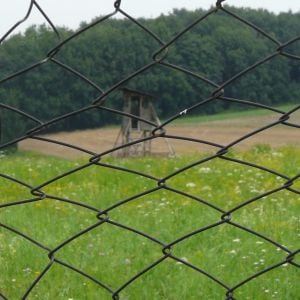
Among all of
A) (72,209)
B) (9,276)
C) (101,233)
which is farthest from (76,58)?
(72,209)

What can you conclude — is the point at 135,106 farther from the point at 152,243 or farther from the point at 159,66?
the point at 159,66

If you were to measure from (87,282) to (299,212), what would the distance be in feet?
5.60

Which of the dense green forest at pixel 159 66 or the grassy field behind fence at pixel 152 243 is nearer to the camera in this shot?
the dense green forest at pixel 159 66

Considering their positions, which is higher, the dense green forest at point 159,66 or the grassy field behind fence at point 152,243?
the dense green forest at point 159,66

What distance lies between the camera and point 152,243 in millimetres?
4070

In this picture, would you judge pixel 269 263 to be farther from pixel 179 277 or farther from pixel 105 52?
pixel 105 52

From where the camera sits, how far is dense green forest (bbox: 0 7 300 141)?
1.94 m

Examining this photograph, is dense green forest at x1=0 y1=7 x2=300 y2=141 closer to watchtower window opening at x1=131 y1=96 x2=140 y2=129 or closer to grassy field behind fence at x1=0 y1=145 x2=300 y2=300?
grassy field behind fence at x1=0 y1=145 x2=300 y2=300

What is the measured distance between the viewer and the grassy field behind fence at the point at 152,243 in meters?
3.36

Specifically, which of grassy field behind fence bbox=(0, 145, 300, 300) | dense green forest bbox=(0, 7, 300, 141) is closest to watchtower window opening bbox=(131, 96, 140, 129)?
grassy field behind fence bbox=(0, 145, 300, 300)

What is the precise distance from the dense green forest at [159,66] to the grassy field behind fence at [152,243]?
1296 millimetres

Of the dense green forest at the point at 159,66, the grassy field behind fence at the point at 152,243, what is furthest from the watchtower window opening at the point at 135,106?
the dense green forest at the point at 159,66

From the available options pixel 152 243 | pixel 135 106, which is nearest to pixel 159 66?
pixel 152 243

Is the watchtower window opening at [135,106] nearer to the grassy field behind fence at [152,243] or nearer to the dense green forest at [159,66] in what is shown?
the grassy field behind fence at [152,243]
